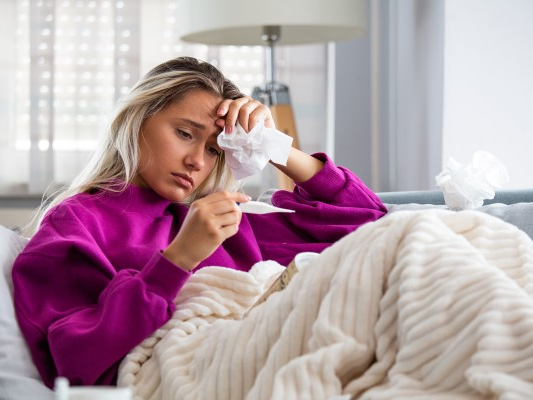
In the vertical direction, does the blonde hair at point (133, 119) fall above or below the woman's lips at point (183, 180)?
above

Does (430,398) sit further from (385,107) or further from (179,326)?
(385,107)


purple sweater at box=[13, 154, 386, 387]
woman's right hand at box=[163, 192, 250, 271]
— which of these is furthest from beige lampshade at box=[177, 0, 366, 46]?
woman's right hand at box=[163, 192, 250, 271]

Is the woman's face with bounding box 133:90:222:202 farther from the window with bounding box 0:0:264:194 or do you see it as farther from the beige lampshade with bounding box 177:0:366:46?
the window with bounding box 0:0:264:194

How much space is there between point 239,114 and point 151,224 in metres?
0.26

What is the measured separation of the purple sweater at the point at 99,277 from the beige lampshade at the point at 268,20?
1.44 meters

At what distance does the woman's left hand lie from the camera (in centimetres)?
169

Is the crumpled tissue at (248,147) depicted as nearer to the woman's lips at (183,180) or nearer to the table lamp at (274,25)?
the woman's lips at (183,180)

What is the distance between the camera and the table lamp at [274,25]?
3.15 metres

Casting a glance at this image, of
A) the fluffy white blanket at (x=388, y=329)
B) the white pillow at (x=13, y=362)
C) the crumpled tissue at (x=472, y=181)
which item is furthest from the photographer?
the crumpled tissue at (x=472, y=181)

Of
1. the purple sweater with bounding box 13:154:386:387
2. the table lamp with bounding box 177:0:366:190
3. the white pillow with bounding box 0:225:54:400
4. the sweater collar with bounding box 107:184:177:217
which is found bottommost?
the white pillow with bounding box 0:225:54:400

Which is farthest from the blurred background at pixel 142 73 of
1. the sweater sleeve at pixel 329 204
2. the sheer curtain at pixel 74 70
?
the sweater sleeve at pixel 329 204

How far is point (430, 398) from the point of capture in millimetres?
949

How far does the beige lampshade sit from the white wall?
397 mm

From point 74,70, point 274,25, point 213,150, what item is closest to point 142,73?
point 74,70
